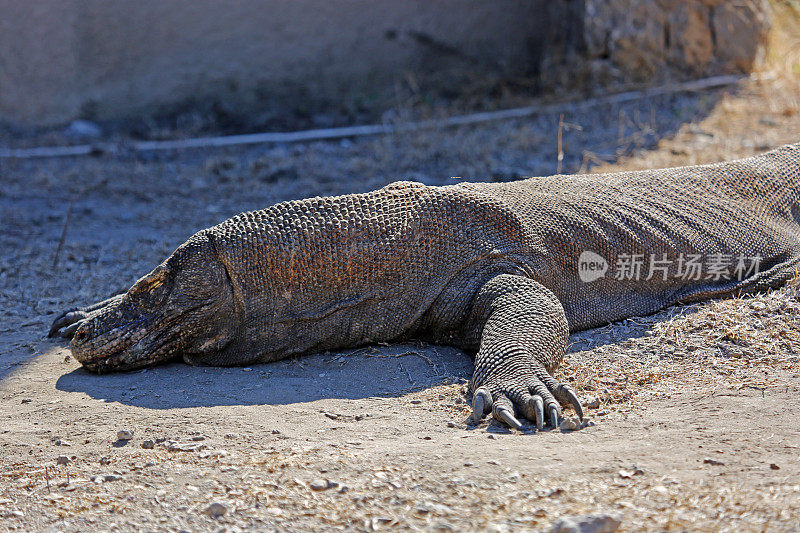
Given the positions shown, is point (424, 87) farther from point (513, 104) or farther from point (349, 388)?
point (349, 388)

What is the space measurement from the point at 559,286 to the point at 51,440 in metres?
→ 2.34

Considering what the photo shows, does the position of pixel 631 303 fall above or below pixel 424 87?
below

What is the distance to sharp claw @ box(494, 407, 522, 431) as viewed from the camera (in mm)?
2896

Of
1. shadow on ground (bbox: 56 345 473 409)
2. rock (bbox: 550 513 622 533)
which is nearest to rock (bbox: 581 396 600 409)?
shadow on ground (bbox: 56 345 473 409)

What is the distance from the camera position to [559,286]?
3.94 m

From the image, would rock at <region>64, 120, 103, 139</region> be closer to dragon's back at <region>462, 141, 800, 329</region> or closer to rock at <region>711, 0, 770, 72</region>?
dragon's back at <region>462, 141, 800, 329</region>

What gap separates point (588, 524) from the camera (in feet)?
6.72

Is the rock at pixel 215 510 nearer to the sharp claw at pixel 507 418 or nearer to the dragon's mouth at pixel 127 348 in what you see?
the sharp claw at pixel 507 418

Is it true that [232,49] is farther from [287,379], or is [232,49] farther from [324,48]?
[287,379]

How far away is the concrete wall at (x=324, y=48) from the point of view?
27.2ft

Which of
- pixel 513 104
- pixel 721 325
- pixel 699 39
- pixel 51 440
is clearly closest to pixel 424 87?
pixel 513 104

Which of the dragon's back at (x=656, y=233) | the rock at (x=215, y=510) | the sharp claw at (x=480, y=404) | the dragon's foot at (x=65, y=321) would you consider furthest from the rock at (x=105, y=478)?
the dragon's back at (x=656, y=233)

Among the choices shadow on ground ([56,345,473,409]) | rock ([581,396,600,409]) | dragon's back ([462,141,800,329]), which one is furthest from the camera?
dragon's back ([462,141,800,329])

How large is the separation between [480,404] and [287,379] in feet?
3.06
